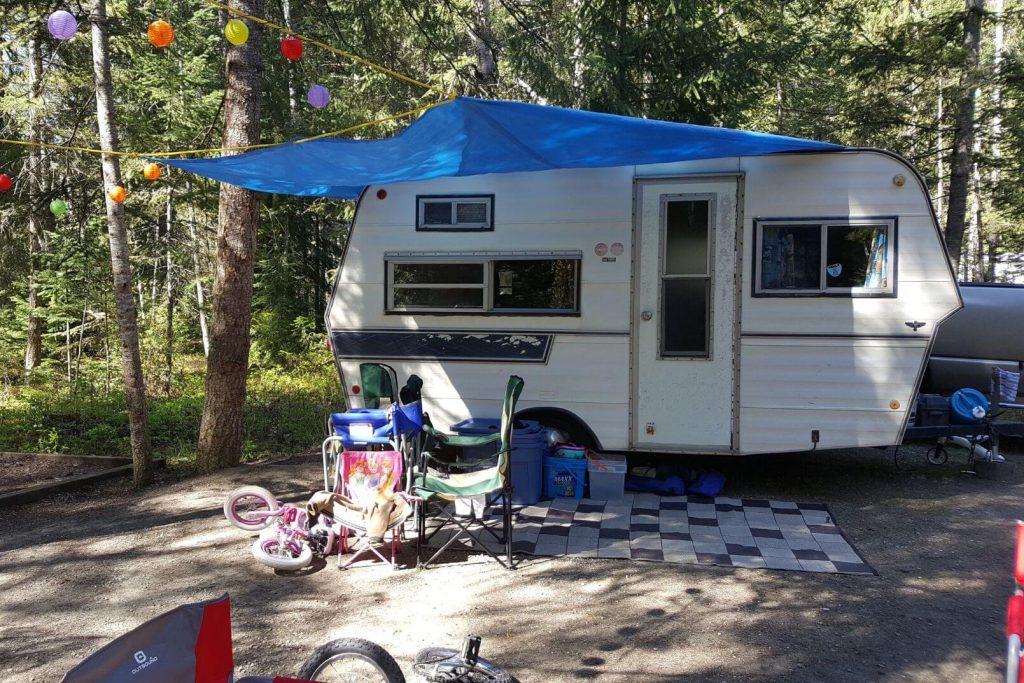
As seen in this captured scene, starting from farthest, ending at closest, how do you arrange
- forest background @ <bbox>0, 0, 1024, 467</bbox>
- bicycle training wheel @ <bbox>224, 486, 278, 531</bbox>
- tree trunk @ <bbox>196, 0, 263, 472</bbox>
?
1. forest background @ <bbox>0, 0, 1024, 467</bbox>
2. tree trunk @ <bbox>196, 0, 263, 472</bbox>
3. bicycle training wheel @ <bbox>224, 486, 278, 531</bbox>

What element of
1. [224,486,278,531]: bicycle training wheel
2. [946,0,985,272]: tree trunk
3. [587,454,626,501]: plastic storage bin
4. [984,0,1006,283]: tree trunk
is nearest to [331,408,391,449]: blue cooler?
[224,486,278,531]: bicycle training wheel

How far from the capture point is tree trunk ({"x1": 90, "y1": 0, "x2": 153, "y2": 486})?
6254 mm

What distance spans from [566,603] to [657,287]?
2.79 m

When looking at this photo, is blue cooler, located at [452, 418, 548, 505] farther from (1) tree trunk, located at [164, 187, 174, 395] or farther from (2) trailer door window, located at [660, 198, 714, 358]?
(1) tree trunk, located at [164, 187, 174, 395]

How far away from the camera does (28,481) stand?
691cm

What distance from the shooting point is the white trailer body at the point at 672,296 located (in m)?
5.72

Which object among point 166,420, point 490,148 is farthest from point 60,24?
point 166,420

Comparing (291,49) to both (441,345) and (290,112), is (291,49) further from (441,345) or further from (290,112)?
(290,112)

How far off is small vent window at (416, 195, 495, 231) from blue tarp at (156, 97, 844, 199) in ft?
1.63

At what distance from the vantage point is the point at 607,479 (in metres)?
6.00

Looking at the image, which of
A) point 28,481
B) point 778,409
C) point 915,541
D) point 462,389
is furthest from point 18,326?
point 915,541

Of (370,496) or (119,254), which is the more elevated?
(119,254)

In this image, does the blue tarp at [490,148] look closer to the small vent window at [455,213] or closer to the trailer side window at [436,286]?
the small vent window at [455,213]

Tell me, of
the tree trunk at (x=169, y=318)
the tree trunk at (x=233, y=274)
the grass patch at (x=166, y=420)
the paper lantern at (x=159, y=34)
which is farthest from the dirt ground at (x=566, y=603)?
the tree trunk at (x=169, y=318)
